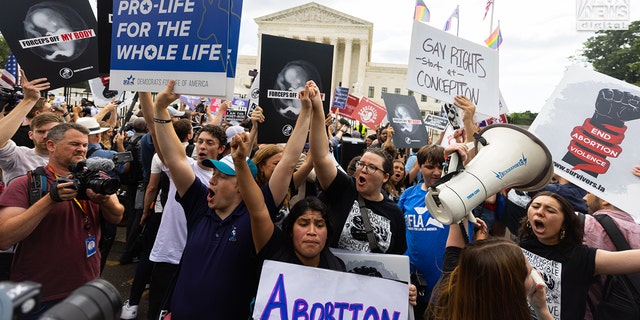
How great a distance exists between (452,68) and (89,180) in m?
2.54

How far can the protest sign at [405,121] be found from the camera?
663cm

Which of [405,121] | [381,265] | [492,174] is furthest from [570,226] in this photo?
[405,121]

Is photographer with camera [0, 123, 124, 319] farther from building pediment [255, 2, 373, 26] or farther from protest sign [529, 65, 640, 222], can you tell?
building pediment [255, 2, 373, 26]

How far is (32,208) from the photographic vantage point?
218cm

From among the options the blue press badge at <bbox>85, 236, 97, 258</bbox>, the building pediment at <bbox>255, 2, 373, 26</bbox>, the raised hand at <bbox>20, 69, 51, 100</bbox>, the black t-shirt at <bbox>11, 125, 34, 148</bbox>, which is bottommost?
the blue press badge at <bbox>85, 236, 97, 258</bbox>

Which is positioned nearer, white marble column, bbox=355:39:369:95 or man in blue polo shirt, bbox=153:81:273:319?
man in blue polo shirt, bbox=153:81:273:319

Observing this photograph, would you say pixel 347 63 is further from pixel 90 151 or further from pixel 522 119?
pixel 90 151

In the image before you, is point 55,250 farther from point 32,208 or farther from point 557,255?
point 557,255

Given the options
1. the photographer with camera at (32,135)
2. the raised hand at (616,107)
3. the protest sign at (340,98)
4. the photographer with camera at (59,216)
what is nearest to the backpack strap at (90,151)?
the photographer with camera at (32,135)

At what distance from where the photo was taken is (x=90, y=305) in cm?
75

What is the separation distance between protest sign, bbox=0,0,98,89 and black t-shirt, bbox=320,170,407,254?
6.63 ft

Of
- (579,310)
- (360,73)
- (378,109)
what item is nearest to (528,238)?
(579,310)

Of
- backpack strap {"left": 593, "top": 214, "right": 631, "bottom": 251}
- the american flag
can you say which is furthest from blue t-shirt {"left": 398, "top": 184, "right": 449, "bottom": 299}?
the american flag

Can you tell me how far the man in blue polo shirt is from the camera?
2.13m
